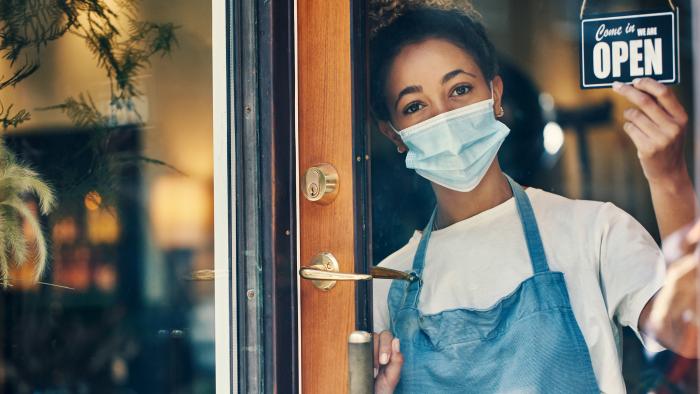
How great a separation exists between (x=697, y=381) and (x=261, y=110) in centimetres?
111

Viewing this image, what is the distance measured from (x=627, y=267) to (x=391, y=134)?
0.61 m

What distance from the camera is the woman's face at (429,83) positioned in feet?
6.30

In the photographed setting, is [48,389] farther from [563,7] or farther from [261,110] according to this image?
[563,7]

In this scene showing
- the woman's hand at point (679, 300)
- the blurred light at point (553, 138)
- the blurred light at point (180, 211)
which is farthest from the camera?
the blurred light at point (180, 211)

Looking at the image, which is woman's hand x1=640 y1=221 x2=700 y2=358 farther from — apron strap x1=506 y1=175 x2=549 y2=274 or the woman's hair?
the woman's hair

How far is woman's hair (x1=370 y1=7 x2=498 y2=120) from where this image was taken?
191cm

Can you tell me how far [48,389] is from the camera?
2.29 meters

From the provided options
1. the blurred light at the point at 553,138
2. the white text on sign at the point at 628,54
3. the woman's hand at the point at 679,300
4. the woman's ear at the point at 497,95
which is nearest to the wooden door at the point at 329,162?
the woman's ear at the point at 497,95

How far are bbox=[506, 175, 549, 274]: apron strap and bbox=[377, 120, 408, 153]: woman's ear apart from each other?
0.84ft

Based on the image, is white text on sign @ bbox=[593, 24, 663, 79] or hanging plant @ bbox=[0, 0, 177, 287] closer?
white text on sign @ bbox=[593, 24, 663, 79]

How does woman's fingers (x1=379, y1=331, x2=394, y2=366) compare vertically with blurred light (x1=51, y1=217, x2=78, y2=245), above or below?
below

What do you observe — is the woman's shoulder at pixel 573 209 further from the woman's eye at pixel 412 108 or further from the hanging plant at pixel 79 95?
the hanging plant at pixel 79 95

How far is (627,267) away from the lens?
1.79 m

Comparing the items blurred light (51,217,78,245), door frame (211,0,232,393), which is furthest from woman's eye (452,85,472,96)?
blurred light (51,217,78,245)
